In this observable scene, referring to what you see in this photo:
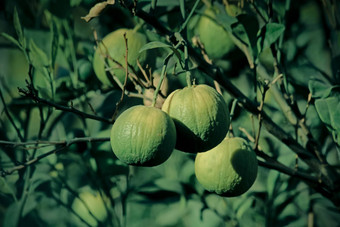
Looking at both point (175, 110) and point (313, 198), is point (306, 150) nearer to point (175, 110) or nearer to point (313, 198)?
point (313, 198)

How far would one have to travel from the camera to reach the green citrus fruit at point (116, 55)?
88cm

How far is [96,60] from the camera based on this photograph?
0.93m

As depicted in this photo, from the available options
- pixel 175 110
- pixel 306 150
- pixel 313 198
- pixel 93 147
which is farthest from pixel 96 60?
pixel 313 198

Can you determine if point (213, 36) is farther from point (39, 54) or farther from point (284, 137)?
point (39, 54)

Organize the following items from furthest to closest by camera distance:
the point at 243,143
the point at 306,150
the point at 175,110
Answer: the point at 306,150, the point at 243,143, the point at 175,110

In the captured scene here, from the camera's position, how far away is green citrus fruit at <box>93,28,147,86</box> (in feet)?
2.90

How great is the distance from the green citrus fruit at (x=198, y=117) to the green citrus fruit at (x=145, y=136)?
2cm

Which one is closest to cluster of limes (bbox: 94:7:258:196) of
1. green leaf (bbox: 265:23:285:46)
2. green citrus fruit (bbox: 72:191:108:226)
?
green leaf (bbox: 265:23:285:46)

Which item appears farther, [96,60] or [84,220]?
[84,220]

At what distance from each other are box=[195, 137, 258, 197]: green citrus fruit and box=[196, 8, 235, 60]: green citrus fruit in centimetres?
33

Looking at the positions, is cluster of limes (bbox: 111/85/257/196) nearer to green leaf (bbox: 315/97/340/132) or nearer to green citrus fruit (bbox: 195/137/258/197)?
green citrus fruit (bbox: 195/137/258/197)

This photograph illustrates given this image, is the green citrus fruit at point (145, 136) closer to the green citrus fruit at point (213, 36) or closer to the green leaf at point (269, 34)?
the green leaf at point (269, 34)

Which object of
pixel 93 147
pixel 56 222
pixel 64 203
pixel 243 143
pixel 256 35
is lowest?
pixel 56 222

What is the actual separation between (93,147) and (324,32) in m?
0.79
